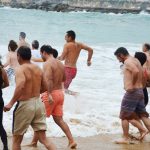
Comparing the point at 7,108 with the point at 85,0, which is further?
the point at 85,0

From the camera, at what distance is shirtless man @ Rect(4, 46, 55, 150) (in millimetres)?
5832

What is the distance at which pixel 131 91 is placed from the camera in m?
7.29

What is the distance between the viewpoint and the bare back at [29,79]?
581 centimetres

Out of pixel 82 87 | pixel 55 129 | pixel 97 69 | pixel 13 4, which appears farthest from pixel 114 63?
pixel 13 4

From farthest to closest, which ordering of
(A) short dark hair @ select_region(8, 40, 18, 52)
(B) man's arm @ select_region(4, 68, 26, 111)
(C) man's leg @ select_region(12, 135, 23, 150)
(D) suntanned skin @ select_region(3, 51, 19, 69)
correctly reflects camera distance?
(D) suntanned skin @ select_region(3, 51, 19, 69), (A) short dark hair @ select_region(8, 40, 18, 52), (C) man's leg @ select_region(12, 135, 23, 150), (B) man's arm @ select_region(4, 68, 26, 111)

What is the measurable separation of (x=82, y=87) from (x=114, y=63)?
546 cm

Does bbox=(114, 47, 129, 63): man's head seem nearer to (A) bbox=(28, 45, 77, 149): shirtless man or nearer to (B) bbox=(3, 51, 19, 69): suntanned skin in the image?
(A) bbox=(28, 45, 77, 149): shirtless man

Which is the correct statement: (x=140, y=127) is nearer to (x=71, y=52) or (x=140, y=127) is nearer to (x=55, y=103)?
(x=55, y=103)

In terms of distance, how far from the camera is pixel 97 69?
17250 mm

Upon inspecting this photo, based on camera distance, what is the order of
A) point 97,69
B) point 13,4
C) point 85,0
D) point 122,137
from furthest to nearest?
point 85,0
point 13,4
point 97,69
point 122,137

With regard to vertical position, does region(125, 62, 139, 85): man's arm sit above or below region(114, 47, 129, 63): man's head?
below

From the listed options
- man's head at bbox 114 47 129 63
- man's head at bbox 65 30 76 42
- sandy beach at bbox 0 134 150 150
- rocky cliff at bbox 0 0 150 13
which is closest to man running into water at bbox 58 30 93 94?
man's head at bbox 65 30 76 42

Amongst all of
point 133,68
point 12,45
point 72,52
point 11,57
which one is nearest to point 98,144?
point 133,68

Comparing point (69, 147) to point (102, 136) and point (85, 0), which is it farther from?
point (85, 0)
